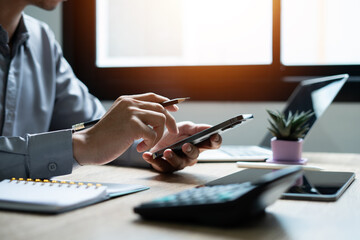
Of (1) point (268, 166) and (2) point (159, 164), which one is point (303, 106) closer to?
(1) point (268, 166)

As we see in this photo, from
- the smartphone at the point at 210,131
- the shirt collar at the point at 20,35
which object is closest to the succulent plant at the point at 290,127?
the smartphone at the point at 210,131

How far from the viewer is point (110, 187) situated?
79 cm

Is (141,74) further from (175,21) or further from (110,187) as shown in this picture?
(110,187)

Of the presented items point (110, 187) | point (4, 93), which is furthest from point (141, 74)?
point (110, 187)

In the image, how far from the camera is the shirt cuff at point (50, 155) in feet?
3.12

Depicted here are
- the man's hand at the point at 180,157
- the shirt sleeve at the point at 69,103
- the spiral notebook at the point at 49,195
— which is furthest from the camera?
the shirt sleeve at the point at 69,103

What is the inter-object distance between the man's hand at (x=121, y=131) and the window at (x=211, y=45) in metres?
0.93

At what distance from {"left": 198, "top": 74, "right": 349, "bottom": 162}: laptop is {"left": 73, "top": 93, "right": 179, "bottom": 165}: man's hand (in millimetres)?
324

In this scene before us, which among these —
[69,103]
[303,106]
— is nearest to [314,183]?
[303,106]

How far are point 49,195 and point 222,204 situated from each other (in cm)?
27

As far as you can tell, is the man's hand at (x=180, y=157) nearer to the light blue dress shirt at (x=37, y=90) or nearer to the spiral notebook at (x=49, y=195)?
the light blue dress shirt at (x=37, y=90)

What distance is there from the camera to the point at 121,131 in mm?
937

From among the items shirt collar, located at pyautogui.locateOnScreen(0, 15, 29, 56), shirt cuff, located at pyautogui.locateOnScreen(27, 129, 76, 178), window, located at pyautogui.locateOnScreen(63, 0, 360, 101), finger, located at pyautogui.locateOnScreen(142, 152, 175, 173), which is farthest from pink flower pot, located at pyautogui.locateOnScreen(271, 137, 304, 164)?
shirt collar, located at pyautogui.locateOnScreen(0, 15, 29, 56)

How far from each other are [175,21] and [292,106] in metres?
0.79
